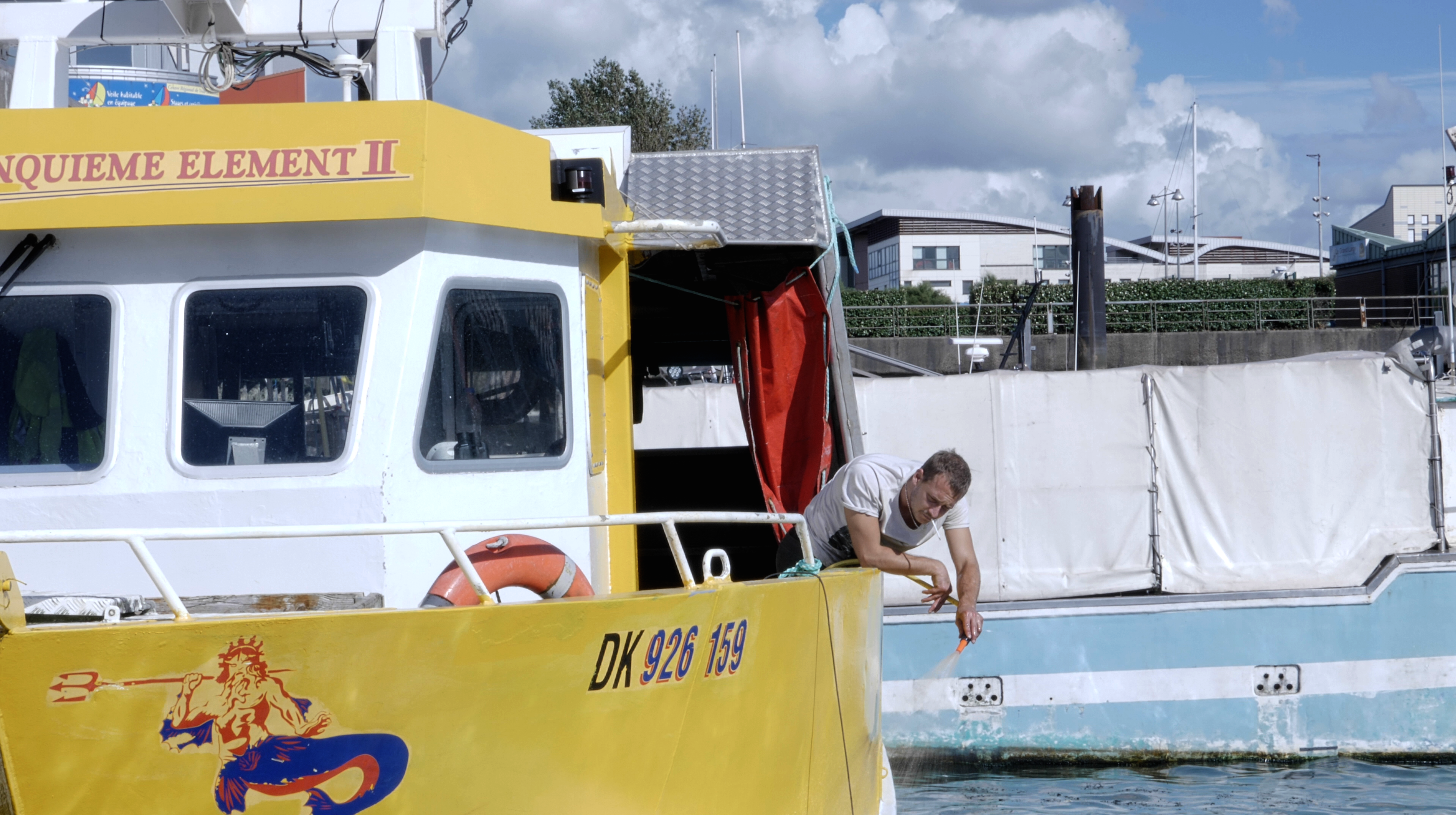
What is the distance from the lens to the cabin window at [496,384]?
378 centimetres

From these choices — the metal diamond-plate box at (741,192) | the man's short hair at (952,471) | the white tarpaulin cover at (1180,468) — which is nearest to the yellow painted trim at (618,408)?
the metal diamond-plate box at (741,192)

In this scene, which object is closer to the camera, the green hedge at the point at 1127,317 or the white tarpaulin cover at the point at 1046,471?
the white tarpaulin cover at the point at 1046,471

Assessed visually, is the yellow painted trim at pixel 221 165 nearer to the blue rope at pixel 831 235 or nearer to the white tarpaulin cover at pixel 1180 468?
the blue rope at pixel 831 235

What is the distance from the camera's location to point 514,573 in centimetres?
338

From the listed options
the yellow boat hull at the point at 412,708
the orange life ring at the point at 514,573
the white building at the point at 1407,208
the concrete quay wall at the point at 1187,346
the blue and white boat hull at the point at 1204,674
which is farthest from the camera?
the white building at the point at 1407,208

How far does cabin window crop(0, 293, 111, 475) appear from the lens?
374 cm

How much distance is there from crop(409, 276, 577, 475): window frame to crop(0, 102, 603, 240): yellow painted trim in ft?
0.85

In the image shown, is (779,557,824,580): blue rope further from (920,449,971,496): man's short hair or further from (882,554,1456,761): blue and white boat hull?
(882,554,1456,761): blue and white boat hull

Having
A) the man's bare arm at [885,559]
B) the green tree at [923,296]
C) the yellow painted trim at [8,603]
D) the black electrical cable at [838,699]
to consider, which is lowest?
the black electrical cable at [838,699]

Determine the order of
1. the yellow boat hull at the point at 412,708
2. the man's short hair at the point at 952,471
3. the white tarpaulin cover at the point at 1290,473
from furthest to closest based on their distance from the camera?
the white tarpaulin cover at the point at 1290,473 < the man's short hair at the point at 952,471 < the yellow boat hull at the point at 412,708

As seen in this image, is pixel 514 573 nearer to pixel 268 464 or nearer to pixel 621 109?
pixel 268 464

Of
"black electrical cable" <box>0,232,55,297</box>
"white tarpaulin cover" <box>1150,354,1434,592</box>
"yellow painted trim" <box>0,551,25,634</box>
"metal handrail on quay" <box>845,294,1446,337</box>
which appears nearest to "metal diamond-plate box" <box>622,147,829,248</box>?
"black electrical cable" <box>0,232,55,297</box>

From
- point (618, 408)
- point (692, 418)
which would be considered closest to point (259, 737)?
point (618, 408)

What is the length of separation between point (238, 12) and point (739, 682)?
11.2 ft
